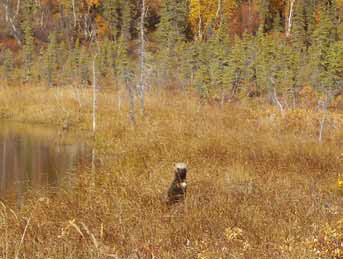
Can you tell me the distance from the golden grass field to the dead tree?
139mm

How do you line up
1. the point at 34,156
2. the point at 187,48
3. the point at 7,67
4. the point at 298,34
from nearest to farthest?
the point at 34,156 → the point at 187,48 → the point at 7,67 → the point at 298,34

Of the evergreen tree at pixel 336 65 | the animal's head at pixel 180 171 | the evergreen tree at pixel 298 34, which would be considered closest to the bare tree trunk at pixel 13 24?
the evergreen tree at pixel 298 34

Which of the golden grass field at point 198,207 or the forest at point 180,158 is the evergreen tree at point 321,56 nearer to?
the forest at point 180,158

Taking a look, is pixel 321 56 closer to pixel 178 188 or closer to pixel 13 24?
pixel 178 188

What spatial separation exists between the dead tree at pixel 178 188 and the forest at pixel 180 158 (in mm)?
171

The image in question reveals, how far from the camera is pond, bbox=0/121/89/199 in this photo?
1178 centimetres

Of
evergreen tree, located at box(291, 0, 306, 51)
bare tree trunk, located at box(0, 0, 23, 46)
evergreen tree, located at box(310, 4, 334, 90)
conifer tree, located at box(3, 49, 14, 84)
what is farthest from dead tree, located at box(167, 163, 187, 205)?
bare tree trunk, located at box(0, 0, 23, 46)

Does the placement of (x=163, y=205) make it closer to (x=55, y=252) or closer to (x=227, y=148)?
(x=55, y=252)

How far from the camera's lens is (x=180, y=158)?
10508 millimetres

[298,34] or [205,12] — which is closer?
[298,34]

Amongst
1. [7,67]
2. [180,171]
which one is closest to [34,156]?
[180,171]

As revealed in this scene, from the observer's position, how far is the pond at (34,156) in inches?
464

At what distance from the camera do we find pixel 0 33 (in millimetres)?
59000

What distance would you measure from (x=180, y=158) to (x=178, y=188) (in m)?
3.61
